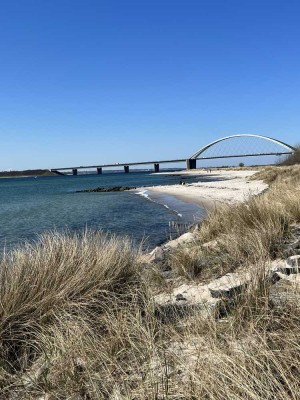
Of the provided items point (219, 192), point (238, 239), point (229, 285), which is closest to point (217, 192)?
point (219, 192)

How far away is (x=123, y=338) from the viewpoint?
130 inches

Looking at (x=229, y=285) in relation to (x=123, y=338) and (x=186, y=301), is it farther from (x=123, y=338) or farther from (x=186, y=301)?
(x=123, y=338)

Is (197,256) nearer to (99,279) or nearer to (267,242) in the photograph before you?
(267,242)

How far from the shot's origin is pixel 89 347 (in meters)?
3.20

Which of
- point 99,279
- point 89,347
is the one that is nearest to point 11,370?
point 89,347

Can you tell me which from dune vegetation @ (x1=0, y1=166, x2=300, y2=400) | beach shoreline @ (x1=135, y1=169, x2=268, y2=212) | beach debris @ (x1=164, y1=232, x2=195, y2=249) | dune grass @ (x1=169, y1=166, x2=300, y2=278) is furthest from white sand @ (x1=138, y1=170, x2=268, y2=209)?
dune vegetation @ (x1=0, y1=166, x2=300, y2=400)

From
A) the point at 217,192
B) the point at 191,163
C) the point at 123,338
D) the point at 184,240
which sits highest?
the point at 191,163

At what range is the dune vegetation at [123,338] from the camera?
2.52 m

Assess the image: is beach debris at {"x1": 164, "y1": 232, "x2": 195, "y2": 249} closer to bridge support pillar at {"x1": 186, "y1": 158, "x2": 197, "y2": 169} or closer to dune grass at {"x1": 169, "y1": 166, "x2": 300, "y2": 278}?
dune grass at {"x1": 169, "y1": 166, "x2": 300, "y2": 278}

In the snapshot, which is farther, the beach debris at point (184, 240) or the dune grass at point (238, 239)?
the beach debris at point (184, 240)

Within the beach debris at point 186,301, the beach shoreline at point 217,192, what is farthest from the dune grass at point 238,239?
the beach shoreline at point 217,192

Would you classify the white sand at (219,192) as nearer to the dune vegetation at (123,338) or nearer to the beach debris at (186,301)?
the beach debris at (186,301)

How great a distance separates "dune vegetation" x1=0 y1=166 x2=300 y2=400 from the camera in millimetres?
2520

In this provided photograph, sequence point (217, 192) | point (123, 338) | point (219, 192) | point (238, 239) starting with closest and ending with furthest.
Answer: point (123, 338) → point (238, 239) → point (219, 192) → point (217, 192)
